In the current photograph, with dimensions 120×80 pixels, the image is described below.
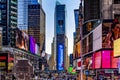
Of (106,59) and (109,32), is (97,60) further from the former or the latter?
(109,32)

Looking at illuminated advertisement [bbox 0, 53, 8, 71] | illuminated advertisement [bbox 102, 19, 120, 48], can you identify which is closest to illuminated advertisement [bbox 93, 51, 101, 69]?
Result: illuminated advertisement [bbox 102, 19, 120, 48]

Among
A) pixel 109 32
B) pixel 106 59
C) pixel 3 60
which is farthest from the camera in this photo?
pixel 3 60

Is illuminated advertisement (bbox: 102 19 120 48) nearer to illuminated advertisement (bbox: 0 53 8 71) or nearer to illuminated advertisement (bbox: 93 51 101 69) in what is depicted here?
illuminated advertisement (bbox: 93 51 101 69)

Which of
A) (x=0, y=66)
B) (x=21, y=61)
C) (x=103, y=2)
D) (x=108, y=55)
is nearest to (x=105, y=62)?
(x=108, y=55)

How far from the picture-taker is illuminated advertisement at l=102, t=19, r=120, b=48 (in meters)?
106

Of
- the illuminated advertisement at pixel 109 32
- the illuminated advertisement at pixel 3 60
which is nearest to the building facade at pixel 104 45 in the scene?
the illuminated advertisement at pixel 109 32

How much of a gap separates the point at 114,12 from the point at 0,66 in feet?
190

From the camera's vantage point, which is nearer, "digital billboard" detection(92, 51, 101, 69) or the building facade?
the building facade

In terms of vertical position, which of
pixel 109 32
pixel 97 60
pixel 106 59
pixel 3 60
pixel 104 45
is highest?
pixel 109 32

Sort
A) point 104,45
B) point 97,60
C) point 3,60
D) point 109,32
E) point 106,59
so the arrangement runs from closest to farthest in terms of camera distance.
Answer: point 109,32, point 104,45, point 106,59, point 97,60, point 3,60

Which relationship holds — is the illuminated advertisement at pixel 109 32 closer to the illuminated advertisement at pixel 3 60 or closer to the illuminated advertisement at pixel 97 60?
the illuminated advertisement at pixel 97 60

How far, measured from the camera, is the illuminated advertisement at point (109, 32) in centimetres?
10621

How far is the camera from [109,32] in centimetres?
10800

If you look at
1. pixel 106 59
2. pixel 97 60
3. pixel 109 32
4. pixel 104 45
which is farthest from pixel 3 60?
pixel 109 32
